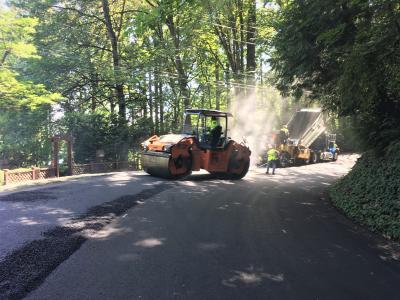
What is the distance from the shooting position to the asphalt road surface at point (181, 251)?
4.40m

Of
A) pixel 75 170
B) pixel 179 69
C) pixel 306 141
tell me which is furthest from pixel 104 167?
pixel 306 141

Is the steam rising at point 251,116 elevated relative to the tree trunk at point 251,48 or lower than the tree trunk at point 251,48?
lower

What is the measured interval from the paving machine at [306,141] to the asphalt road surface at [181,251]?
1472 centimetres

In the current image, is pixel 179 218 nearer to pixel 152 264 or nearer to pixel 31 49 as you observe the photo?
pixel 152 264

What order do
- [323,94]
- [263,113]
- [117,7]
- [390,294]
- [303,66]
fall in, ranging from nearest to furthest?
[390,294] < [303,66] < [323,94] < [117,7] < [263,113]

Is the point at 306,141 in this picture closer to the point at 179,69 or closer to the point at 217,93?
the point at 179,69

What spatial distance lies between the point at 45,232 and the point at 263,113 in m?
28.2

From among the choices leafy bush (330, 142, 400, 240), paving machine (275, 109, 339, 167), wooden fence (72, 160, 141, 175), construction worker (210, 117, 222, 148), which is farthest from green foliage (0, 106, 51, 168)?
leafy bush (330, 142, 400, 240)

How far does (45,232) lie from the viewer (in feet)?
20.0

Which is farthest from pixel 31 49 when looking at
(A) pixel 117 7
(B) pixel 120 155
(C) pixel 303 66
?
(A) pixel 117 7

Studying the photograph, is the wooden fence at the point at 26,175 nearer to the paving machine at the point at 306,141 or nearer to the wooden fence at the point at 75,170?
the wooden fence at the point at 75,170

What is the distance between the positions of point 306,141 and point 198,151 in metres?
14.3

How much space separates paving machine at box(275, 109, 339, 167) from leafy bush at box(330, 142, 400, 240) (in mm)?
13225

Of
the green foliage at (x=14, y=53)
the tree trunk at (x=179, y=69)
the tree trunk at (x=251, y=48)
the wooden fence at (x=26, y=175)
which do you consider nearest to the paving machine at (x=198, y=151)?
the wooden fence at (x=26, y=175)
